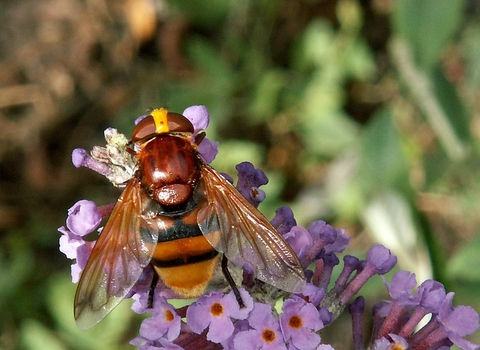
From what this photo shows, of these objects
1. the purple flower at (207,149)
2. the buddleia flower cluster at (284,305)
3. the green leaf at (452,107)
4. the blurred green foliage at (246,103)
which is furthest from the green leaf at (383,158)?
the purple flower at (207,149)

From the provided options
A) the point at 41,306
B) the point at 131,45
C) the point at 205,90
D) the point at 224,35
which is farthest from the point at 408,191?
the point at 131,45

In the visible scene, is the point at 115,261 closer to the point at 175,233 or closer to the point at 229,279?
the point at 175,233

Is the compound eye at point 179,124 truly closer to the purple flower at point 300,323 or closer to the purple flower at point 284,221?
Answer: the purple flower at point 284,221

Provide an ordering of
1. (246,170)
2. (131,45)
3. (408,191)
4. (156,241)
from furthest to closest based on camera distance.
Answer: (131,45) < (408,191) < (246,170) < (156,241)

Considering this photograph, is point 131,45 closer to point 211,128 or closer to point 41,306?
point 211,128

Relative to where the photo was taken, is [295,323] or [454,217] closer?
[295,323]

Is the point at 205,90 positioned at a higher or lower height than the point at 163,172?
lower

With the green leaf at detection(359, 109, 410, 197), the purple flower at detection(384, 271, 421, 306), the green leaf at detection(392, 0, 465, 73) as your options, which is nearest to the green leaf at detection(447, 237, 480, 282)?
the green leaf at detection(359, 109, 410, 197)
